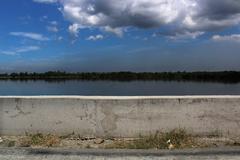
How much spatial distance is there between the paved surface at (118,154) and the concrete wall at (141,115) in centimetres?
112

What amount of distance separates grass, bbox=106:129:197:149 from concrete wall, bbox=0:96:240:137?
0.14 metres

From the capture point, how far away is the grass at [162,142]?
6.41m

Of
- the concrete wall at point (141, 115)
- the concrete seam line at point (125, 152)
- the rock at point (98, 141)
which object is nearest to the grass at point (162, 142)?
the concrete wall at point (141, 115)

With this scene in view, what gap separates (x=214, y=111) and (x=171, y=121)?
0.82 metres

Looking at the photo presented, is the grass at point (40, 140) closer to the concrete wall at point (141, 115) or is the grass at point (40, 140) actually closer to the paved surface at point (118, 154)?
the concrete wall at point (141, 115)

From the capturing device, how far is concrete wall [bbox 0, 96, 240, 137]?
6949 mm

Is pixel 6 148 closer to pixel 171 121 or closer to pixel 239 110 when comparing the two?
pixel 171 121

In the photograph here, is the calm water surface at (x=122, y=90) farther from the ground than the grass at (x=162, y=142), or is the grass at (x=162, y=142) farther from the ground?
the grass at (x=162, y=142)

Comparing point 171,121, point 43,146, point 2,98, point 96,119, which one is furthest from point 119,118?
point 2,98

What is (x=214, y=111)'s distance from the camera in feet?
22.9

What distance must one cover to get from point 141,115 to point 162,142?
705 mm

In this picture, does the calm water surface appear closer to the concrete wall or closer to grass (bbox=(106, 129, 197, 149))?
the concrete wall

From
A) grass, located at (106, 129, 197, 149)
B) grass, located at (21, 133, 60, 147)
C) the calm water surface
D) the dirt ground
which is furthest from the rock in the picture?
the calm water surface

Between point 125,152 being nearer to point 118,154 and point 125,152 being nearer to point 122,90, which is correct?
point 118,154
